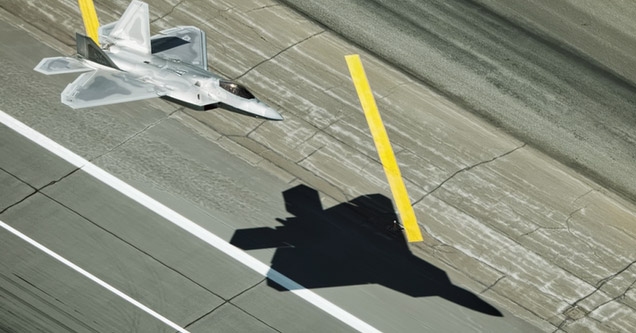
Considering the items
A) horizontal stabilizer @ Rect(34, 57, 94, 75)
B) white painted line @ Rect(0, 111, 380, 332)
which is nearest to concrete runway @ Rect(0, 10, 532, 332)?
white painted line @ Rect(0, 111, 380, 332)

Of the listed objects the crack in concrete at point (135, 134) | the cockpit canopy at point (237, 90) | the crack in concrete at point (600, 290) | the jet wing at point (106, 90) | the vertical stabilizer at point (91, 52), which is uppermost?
the vertical stabilizer at point (91, 52)

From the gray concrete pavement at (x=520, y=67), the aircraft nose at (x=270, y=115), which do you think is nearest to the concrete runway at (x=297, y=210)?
the gray concrete pavement at (x=520, y=67)

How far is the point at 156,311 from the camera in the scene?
75.0 feet

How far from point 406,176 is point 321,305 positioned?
5.24 meters

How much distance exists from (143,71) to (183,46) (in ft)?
5.55

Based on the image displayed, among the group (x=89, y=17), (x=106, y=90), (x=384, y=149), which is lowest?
(x=384, y=149)

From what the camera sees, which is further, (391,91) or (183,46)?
(391,91)

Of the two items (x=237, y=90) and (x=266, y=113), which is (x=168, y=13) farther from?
(x=266, y=113)

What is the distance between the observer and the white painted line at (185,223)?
23.7 m

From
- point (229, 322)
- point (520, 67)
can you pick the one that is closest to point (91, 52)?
point (229, 322)

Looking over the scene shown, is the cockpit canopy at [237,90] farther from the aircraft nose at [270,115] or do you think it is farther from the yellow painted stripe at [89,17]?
the yellow painted stripe at [89,17]

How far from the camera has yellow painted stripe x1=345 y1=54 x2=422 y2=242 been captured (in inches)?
1018

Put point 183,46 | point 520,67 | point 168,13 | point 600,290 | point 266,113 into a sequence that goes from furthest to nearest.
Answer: point 520,67 → point 168,13 → point 183,46 → point 600,290 → point 266,113

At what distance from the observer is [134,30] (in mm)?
25859
